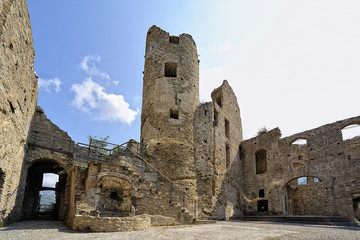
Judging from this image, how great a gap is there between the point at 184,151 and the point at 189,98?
317 centimetres

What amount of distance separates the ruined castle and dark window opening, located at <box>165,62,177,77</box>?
90 mm

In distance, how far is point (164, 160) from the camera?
493 inches

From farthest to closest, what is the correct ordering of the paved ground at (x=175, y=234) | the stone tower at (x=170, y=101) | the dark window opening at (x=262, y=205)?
the dark window opening at (x=262, y=205), the stone tower at (x=170, y=101), the paved ground at (x=175, y=234)

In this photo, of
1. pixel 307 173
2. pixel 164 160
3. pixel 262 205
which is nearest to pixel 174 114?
pixel 164 160

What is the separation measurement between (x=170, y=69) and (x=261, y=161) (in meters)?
10.9

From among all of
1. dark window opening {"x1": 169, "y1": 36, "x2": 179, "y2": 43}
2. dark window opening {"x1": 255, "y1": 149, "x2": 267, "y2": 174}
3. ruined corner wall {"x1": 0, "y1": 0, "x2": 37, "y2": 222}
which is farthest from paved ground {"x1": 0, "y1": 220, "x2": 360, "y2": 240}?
dark window opening {"x1": 255, "y1": 149, "x2": 267, "y2": 174}

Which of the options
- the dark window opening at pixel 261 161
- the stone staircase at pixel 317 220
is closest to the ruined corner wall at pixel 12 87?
the stone staircase at pixel 317 220

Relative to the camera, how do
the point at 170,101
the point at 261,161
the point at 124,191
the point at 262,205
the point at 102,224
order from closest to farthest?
1. the point at 102,224
2. the point at 124,191
3. the point at 170,101
4. the point at 262,205
5. the point at 261,161

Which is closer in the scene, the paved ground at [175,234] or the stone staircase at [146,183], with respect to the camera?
the paved ground at [175,234]

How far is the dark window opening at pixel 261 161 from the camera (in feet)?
65.9

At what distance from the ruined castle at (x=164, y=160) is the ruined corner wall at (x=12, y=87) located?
0.03 metres

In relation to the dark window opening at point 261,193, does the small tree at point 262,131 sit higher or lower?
higher

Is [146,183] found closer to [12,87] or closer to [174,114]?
[174,114]

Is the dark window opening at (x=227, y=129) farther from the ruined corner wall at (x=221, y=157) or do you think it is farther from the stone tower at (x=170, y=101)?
the stone tower at (x=170, y=101)
